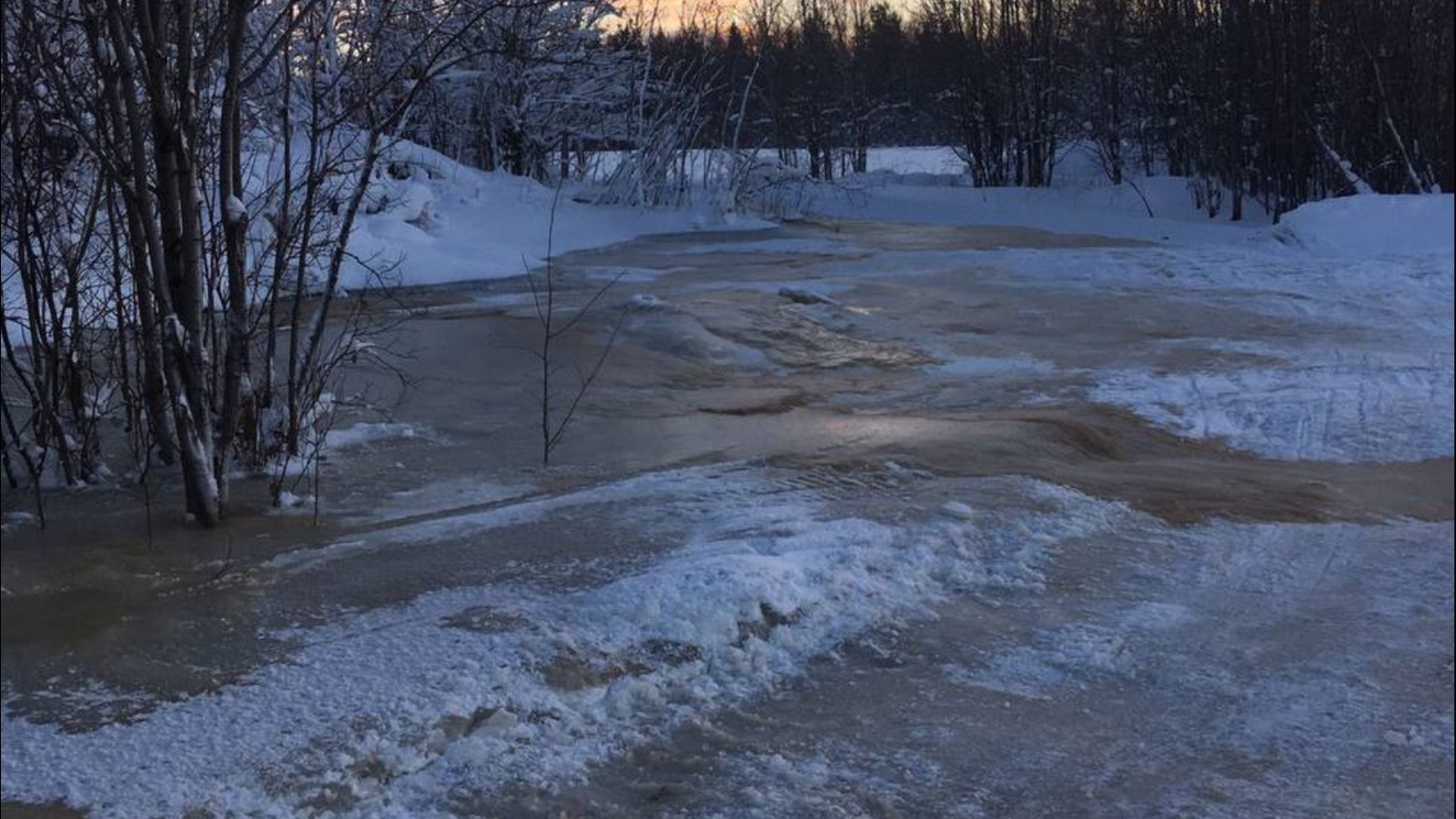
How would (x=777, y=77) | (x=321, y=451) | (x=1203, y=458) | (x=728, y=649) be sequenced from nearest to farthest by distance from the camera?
(x=728, y=649)
(x=321, y=451)
(x=1203, y=458)
(x=777, y=77)

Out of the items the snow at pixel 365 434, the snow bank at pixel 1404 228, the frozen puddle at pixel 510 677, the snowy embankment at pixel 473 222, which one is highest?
the snowy embankment at pixel 473 222

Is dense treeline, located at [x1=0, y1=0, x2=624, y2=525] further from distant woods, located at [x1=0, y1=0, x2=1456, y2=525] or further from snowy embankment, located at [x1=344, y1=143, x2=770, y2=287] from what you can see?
snowy embankment, located at [x1=344, y1=143, x2=770, y2=287]

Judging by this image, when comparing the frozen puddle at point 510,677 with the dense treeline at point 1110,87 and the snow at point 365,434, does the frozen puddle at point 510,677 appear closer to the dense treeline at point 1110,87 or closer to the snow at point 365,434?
the snow at point 365,434

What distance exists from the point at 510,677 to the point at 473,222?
14702 mm

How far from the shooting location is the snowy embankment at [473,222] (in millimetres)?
14828

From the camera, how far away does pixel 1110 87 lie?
24703mm

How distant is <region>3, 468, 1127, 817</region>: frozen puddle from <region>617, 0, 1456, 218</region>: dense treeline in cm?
202

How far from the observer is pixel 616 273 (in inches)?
591

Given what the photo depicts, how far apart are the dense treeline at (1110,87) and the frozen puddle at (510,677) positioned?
2.02 metres

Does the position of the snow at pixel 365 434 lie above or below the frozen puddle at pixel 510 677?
above

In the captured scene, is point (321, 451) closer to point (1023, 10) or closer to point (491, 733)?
point (491, 733)

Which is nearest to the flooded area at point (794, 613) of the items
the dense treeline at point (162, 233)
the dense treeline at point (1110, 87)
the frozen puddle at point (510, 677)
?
the frozen puddle at point (510, 677)

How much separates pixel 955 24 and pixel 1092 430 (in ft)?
77.4

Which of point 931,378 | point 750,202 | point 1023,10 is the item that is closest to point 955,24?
point 1023,10
